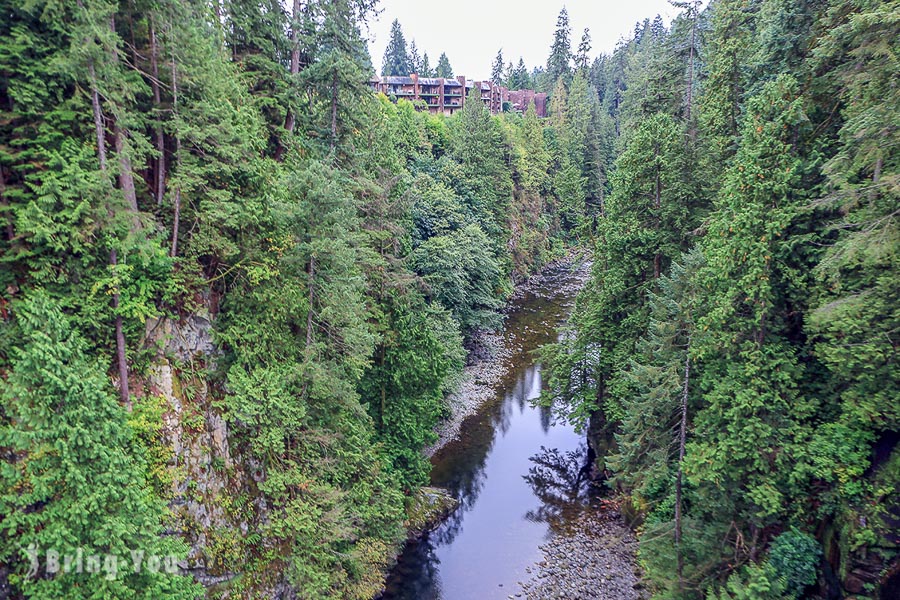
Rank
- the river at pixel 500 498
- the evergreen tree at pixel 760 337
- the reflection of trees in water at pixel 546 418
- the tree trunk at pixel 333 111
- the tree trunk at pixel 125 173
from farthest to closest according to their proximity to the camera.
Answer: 1. the reflection of trees in water at pixel 546 418
2. the river at pixel 500 498
3. the tree trunk at pixel 333 111
4. the evergreen tree at pixel 760 337
5. the tree trunk at pixel 125 173

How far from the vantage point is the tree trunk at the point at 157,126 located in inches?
483

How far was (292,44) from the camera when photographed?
17.7 metres

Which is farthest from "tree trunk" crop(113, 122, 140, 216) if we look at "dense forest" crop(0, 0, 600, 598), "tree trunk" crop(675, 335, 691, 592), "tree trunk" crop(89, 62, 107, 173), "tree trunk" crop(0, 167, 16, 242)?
"tree trunk" crop(675, 335, 691, 592)

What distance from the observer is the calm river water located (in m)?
18.8

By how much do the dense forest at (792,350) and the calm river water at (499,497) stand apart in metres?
6.10

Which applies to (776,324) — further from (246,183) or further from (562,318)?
(562,318)

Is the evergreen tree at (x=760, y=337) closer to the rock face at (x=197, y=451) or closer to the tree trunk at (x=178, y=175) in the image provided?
the rock face at (x=197, y=451)

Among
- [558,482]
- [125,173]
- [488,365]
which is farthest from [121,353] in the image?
[488,365]

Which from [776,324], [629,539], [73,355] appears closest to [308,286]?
[73,355]

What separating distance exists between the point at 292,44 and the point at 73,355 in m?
13.6

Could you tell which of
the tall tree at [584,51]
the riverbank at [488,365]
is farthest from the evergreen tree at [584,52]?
the riverbank at [488,365]

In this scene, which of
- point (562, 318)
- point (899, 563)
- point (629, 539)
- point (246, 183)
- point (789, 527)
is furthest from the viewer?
point (562, 318)

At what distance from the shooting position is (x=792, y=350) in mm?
12383

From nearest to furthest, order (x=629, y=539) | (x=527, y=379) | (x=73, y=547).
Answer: (x=73, y=547) → (x=629, y=539) → (x=527, y=379)
